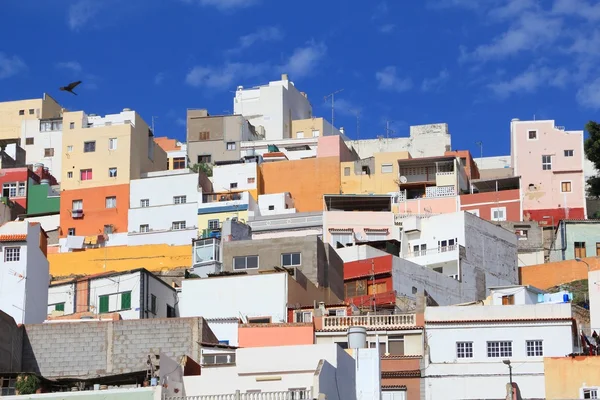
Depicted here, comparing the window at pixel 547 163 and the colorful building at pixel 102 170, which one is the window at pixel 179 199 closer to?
the colorful building at pixel 102 170

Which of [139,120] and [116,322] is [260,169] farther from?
[116,322]

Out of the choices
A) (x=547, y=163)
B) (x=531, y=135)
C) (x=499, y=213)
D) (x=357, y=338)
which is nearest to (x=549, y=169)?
(x=547, y=163)

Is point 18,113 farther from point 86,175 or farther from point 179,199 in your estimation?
point 179,199

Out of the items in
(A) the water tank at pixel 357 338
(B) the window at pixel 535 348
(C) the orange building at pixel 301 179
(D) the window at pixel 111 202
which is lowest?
(A) the water tank at pixel 357 338

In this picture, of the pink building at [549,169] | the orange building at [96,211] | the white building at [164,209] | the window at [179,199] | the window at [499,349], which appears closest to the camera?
the window at [499,349]

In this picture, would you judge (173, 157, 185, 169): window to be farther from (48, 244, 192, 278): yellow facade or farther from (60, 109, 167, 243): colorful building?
(48, 244, 192, 278): yellow facade

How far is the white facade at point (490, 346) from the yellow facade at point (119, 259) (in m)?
37.4

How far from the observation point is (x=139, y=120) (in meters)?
111

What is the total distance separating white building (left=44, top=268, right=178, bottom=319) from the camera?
6131 cm

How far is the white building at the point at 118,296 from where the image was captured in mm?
61312

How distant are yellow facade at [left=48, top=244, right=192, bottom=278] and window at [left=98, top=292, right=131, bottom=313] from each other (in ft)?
80.3

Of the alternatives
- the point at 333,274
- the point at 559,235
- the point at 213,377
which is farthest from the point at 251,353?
the point at 559,235

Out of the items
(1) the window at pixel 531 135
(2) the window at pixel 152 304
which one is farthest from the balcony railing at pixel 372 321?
(1) the window at pixel 531 135

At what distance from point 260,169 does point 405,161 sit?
1122cm
